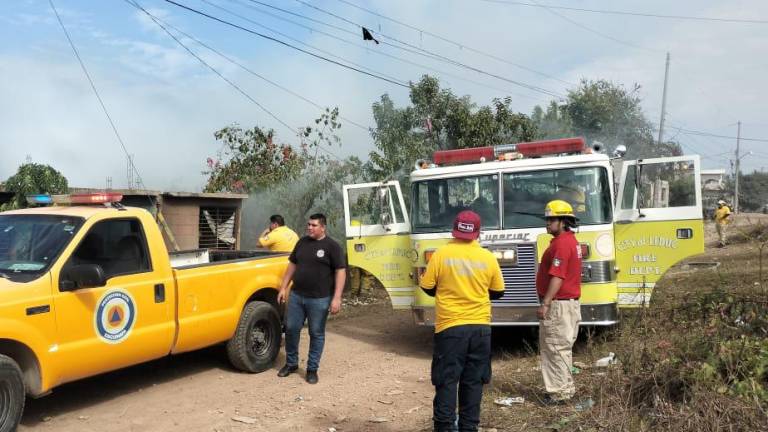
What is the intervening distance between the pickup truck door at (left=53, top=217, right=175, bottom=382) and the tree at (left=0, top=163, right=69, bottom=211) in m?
5.41

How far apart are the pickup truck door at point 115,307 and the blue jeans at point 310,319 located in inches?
51.0

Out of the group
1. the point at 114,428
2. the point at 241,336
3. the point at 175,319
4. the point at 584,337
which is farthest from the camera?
the point at 584,337

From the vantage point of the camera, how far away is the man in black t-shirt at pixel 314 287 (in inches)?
274

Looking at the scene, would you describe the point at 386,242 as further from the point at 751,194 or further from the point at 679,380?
the point at 751,194

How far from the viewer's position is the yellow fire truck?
734 centimetres

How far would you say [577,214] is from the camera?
7504 millimetres

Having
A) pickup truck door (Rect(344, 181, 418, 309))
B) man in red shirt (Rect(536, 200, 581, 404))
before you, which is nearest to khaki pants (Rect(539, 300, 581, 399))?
man in red shirt (Rect(536, 200, 581, 404))

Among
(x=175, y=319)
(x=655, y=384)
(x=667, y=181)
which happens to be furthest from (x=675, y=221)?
(x=175, y=319)

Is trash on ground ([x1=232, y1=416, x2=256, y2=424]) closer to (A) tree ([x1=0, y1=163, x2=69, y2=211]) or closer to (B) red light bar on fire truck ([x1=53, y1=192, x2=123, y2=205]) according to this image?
(B) red light bar on fire truck ([x1=53, y1=192, x2=123, y2=205])

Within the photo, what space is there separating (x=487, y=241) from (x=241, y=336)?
9.56 ft

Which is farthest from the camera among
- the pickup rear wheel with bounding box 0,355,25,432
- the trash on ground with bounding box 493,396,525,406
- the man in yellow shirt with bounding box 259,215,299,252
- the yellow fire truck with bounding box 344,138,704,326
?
the man in yellow shirt with bounding box 259,215,299,252

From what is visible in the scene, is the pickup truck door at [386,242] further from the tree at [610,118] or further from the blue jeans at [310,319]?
the tree at [610,118]

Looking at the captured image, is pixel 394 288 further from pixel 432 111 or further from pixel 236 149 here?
pixel 236 149

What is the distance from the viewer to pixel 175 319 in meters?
6.25
